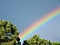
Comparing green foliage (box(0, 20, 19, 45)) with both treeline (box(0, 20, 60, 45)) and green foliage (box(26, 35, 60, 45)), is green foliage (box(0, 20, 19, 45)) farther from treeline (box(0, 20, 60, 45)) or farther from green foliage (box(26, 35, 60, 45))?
green foliage (box(26, 35, 60, 45))

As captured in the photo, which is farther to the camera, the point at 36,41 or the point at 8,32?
the point at 36,41

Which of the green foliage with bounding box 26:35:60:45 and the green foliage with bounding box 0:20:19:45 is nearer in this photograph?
the green foliage with bounding box 0:20:19:45

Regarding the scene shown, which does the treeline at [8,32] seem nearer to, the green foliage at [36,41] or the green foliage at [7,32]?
the green foliage at [7,32]

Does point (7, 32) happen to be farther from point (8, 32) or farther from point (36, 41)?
point (36, 41)

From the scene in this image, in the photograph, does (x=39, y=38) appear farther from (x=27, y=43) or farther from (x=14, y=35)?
(x=14, y=35)

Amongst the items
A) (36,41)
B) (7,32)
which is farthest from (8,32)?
(36,41)

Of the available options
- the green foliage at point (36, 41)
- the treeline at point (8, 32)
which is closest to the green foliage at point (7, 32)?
the treeline at point (8, 32)

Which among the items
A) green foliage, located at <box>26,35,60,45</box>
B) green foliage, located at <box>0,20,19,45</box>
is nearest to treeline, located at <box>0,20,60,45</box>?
green foliage, located at <box>0,20,19,45</box>

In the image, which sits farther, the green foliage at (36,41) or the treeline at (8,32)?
the green foliage at (36,41)

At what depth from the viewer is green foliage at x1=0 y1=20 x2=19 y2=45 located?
49938 millimetres

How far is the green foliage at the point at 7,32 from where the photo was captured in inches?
1966

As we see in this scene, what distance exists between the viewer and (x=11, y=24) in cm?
5362

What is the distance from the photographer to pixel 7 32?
50.8 m

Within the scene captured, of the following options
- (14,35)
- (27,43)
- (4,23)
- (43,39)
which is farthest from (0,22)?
(43,39)
